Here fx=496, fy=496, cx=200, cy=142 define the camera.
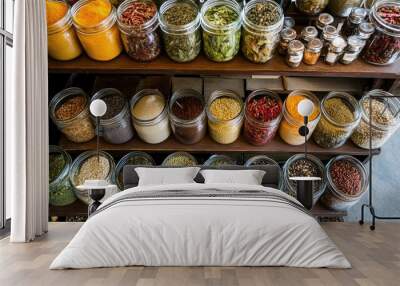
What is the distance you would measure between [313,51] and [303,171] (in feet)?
3.89

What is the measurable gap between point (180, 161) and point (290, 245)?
7.63ft

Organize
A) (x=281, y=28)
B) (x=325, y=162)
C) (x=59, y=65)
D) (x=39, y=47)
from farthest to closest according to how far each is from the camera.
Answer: (x=325, y=162), (x=59, y=65), (x=281, y=28), (x=39, y=47)

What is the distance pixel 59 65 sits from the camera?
4668 millimetres

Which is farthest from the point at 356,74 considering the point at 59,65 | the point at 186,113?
the point at 59,65

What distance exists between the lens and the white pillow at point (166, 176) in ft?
14.1

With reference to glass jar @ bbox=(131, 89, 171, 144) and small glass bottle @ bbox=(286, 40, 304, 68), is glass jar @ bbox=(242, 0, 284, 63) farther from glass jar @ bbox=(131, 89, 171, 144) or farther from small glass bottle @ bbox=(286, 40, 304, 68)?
glass jar @ bbox=(131, 89, 171, 144)

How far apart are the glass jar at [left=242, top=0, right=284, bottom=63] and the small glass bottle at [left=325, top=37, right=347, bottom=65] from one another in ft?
1.67

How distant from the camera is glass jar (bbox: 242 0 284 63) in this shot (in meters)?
4.30

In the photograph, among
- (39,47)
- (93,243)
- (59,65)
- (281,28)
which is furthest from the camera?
(59,65)

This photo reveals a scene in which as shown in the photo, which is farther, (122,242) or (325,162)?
(325,162)

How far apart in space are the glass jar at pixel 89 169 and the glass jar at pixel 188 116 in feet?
2.42

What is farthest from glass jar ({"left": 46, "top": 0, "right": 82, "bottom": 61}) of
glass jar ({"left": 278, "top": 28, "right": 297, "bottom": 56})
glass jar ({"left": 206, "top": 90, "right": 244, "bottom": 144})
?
glass jar ({"left": 278, "top": 28, "right": 297, "bottom": 56})

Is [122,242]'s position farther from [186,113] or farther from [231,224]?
[186,113]

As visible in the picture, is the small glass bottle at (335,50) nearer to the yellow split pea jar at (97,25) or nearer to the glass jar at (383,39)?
the glass jar at (383,39)
